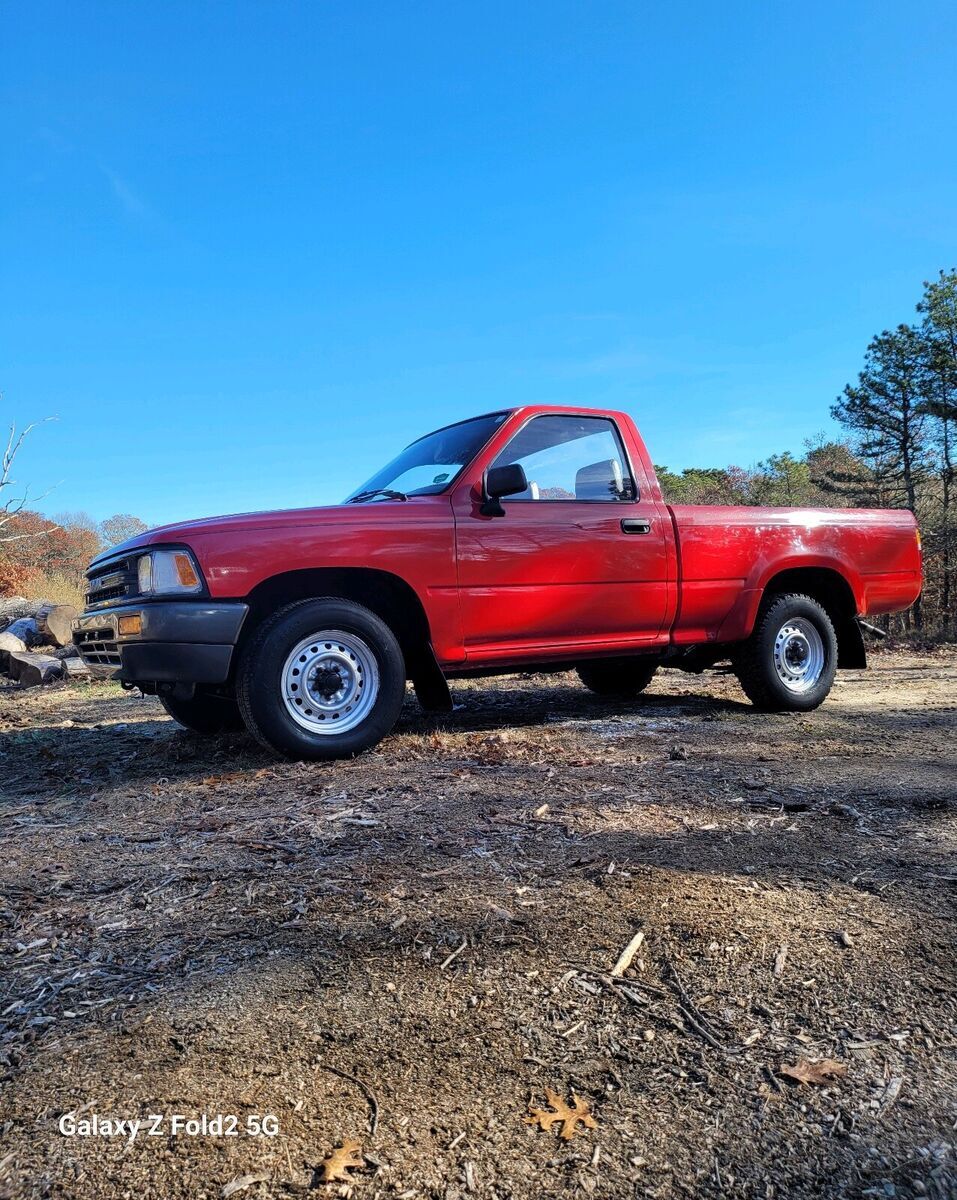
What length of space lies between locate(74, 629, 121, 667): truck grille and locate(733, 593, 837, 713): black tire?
442cm

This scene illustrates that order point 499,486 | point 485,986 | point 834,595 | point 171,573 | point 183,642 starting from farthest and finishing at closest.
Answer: point 834,595, point 499,486, point 171,573, point 183,642, point 485,986

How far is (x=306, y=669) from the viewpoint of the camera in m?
4.29

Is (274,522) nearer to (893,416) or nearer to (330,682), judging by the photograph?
(330,682)

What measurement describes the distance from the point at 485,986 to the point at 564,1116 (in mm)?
441

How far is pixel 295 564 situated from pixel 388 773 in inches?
50.3

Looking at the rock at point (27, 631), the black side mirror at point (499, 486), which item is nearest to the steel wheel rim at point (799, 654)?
the black side mirror at point (499, 486)

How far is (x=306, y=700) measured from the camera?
430 cm

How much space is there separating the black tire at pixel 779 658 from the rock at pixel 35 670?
9423 millimetres

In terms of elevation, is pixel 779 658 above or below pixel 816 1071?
above

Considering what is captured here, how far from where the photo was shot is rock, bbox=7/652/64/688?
10.7 metres

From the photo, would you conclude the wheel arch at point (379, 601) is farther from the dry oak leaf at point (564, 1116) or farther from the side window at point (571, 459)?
the dry oak leaf at point (564, 1116)

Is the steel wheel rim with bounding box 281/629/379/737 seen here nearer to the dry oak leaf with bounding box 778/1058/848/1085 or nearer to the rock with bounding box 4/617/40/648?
the dry oak leaf with bounding box 778/1058/848/1085

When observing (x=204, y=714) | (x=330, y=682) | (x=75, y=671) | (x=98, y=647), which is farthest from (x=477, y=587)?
(x=75, y=671)

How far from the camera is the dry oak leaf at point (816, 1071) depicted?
1.51 meters
